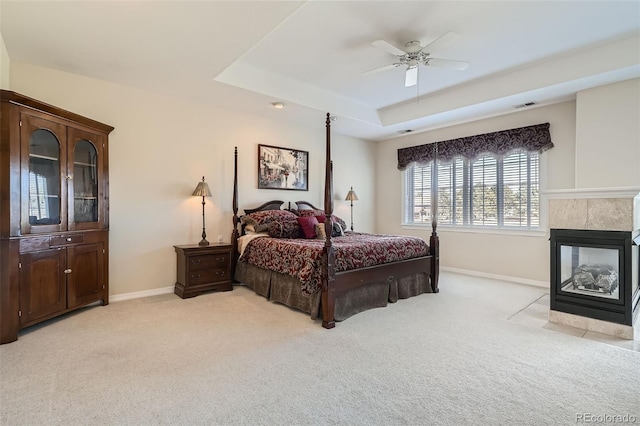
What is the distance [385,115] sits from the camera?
5.70m

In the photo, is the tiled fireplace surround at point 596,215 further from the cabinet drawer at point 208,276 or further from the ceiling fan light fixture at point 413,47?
the cabinet drawer at point 208,276

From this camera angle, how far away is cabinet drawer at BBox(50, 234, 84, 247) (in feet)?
10.0

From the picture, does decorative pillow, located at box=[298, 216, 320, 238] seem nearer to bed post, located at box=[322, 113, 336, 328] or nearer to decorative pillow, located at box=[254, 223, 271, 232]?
decorative pillow, located at box=[254, 223, 271, 232]

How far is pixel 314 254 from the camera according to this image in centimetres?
325

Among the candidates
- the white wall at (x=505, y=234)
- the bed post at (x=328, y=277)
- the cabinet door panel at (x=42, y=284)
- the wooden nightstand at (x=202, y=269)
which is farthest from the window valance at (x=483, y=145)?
the cabinet door panel at (x=42, y=284)

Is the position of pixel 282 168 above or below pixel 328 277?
above

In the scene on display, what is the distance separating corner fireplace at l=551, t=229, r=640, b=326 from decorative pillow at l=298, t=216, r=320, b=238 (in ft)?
9.40

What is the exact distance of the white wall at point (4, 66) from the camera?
297 cm

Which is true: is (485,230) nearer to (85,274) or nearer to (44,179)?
(85,274)

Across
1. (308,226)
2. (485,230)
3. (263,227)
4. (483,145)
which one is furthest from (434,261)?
(263,227)

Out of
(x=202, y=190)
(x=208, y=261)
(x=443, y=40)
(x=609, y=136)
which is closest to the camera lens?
(x=443, y=40)

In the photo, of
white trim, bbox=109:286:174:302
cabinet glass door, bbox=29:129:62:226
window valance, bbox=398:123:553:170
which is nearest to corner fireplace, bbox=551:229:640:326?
window valance, bbox=398:123:553:170

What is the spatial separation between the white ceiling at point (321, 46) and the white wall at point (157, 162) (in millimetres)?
226

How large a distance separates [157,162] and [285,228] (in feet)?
6.31
